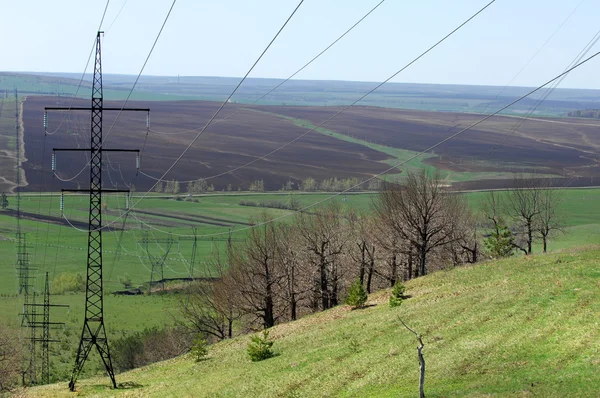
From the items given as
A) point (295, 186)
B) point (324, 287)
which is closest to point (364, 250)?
point (324, 287)

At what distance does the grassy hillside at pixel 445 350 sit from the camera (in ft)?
75.9

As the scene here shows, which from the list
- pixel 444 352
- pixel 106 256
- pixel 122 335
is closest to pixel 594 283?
pixel 444 352

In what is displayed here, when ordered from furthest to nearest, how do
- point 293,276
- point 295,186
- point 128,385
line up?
point 295,186, point 293,276, point 128,385

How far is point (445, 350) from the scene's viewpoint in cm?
2780

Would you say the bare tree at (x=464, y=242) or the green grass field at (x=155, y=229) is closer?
the bare tree at (x=464, y=242)

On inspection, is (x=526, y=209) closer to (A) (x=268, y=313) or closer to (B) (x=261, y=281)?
(B) (x=261, y=281)

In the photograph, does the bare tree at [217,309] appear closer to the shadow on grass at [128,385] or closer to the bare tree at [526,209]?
the shadow on grass at [128,385]

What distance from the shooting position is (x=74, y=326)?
259ft

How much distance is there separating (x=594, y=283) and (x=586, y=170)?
15939cm

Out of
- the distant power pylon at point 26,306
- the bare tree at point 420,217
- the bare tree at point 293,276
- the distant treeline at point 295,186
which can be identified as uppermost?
the distant treeline at point 295,186

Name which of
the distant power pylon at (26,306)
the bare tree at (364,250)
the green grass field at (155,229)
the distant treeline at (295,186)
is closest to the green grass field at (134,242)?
the green grass field at (155,229)

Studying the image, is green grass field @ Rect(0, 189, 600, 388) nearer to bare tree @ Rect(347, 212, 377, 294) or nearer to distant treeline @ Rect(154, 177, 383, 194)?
distant treeline @ Rect(154, 177, 383, 194)

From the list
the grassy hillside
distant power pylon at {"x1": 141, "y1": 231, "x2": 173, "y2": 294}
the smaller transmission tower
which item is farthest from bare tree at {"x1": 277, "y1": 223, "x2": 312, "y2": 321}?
distant power pylon at {"x1": 141, "y1": 231, "x2": 173, "y2": 294}

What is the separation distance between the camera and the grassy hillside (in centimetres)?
2314
